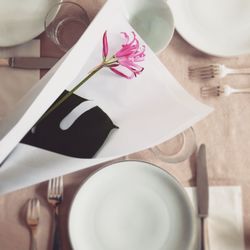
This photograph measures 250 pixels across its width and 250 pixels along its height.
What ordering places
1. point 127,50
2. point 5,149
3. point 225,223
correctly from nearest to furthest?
point 5,149
point 127,50
point 225,223

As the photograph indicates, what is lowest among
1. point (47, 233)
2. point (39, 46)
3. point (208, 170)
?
point (47, 233)

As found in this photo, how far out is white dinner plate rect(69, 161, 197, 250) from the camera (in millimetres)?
532

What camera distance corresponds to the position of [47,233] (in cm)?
53

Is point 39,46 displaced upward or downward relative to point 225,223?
upward

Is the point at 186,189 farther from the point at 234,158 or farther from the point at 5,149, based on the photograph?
the point at 5,149

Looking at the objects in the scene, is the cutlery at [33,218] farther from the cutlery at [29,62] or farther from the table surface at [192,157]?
the cutlery at [29,62]

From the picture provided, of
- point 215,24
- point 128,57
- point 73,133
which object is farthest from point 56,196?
point 215,24

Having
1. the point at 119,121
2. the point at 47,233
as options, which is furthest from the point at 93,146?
the point at 47,233

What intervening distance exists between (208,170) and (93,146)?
219 mm

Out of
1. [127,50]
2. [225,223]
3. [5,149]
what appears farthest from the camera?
[225,223]

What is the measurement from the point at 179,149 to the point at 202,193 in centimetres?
7

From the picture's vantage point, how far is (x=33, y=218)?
1.74ft

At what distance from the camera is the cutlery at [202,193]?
534 mm

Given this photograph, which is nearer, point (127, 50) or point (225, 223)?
point (127, 50)
